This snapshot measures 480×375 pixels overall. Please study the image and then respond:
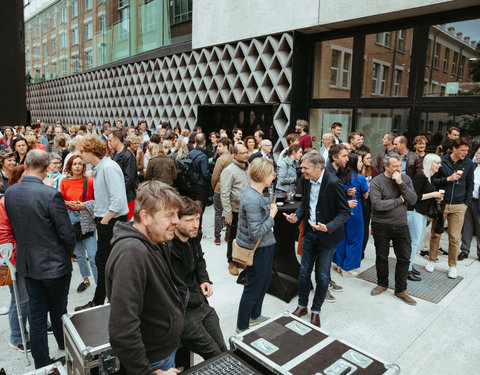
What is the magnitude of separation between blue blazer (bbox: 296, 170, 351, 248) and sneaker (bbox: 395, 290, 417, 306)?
1466 mm

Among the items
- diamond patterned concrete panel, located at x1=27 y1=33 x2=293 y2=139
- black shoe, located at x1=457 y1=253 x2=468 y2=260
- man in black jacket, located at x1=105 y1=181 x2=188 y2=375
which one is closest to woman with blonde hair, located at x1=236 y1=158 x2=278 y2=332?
man in black jacket, located at x1=105 y1=181 x2=188 y2=375

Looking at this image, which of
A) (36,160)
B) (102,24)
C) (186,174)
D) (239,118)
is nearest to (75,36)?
(102,24)

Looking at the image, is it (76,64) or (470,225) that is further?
(76,64)

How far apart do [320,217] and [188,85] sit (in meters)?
9.77

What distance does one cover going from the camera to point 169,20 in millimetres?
12984

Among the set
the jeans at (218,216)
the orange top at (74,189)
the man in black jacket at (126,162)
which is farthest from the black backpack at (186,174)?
the orange top at (74,189)

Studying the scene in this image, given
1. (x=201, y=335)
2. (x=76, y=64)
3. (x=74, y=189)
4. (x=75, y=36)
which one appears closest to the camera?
(x=201, y=335)

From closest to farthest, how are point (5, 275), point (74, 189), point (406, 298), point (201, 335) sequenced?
point (201, 335)
point (5, 275)
point (74, 189)
point (406, 298)

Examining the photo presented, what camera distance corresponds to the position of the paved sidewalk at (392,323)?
338cm

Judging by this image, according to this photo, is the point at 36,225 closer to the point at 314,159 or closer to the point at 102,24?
the point at 314,159

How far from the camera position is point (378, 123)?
326 inches

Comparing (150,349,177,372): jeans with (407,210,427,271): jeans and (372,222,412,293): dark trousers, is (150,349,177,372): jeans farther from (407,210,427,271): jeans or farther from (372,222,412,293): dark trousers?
(407,210,427,271): jeans

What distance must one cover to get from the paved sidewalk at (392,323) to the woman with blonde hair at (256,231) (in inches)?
20.9

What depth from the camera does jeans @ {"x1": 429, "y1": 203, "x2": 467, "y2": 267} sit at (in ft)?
17.3
